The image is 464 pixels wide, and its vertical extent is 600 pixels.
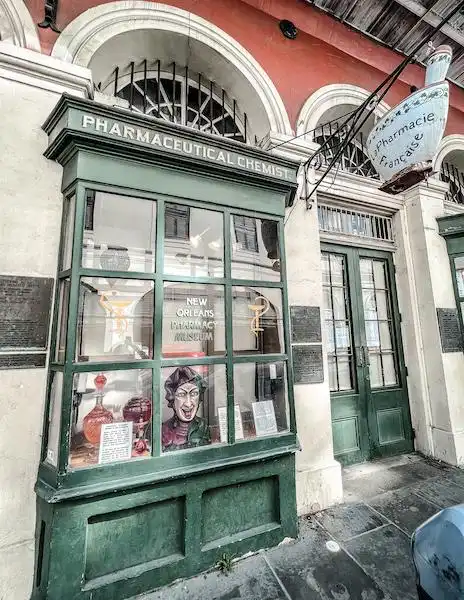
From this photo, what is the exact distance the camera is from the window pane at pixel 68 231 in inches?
92.4

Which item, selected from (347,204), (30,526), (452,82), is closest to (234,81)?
(347,204)

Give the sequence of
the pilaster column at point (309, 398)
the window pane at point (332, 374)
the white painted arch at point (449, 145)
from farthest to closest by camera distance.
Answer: the white painted arch at point (449, 145) → the window pane at point (332, 374) → the pilaster column at point (309, 398)

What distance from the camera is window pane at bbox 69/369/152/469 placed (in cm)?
219

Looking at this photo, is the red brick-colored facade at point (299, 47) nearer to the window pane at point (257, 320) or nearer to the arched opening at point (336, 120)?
the arched opening at point (336, 120)

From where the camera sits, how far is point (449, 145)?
16.8 feet

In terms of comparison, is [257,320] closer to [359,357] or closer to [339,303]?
[339,303]

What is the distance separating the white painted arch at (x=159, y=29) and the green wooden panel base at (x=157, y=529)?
377 cm

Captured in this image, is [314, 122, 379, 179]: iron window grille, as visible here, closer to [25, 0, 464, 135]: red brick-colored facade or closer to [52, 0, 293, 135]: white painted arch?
[25, 0, 464, 135]: red brick-colored facade

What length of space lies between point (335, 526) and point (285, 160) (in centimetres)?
368

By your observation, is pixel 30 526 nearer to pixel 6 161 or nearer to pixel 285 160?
pixel 6 161

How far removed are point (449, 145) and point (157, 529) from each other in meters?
6.90

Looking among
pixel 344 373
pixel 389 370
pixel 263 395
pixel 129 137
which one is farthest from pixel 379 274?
pixel 129 137

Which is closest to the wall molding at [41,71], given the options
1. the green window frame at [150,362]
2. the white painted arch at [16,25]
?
the white painted arch at [16,25]

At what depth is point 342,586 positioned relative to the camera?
216 cm
